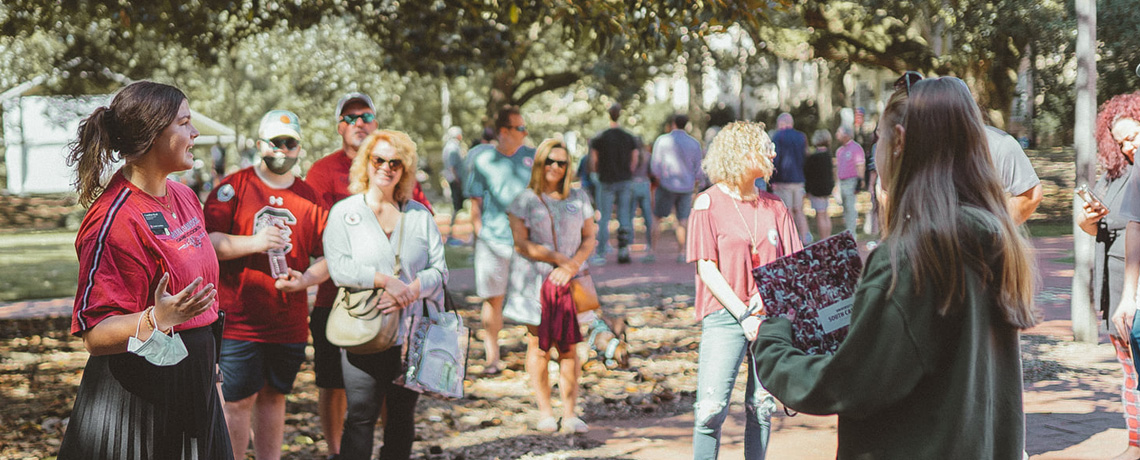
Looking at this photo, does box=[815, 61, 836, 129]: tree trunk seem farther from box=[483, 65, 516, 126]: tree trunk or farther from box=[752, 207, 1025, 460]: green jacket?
box=[752, 207, 1025, 460]: green jacket

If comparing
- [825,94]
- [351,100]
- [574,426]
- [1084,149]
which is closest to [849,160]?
[1084,149]

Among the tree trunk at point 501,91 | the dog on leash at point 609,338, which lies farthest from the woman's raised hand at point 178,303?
the tree trunk at point 501,91

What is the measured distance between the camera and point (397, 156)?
185 inches

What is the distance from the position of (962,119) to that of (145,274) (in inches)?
90.0

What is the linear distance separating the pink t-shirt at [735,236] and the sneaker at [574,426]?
1.78 metres

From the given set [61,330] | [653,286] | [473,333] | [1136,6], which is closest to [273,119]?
[473,333]

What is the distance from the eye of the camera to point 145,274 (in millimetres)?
3039

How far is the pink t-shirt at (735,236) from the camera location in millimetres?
4473

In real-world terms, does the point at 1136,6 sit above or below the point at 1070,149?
above

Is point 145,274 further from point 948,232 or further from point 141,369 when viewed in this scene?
point 948,232

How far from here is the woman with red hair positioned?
4.84 meters

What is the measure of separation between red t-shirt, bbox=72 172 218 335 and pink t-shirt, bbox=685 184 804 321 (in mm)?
2148

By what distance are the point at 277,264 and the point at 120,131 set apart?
5.03 feet

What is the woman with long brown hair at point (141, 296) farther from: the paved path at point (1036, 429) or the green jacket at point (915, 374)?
the paved path at point (1036, 429)
